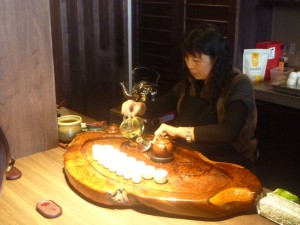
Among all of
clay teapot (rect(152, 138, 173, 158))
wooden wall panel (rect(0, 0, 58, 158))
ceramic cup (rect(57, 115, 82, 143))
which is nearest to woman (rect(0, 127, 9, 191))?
clay teapot (rect(152, 138, 173, 158))

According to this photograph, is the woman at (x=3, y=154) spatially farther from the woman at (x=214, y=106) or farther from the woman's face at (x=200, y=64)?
the woman's face at (x=200, y=64)

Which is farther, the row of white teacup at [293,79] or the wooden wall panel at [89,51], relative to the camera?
the wooden wall panel at [89,51]

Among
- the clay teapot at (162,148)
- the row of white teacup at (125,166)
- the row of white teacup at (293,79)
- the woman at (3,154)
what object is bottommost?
the row of white teacup at (125,166)

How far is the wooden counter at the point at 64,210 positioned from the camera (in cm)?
131

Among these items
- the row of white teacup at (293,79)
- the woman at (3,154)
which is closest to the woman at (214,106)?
the row of white teacup at (293,79)

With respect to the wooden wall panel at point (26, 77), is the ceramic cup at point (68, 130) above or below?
below

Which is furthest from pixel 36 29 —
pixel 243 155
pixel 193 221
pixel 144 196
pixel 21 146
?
pixel 243 155

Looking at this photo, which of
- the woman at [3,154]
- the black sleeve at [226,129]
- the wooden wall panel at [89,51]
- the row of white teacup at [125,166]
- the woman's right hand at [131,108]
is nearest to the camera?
the woman at [3,154]

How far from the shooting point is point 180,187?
1.41m

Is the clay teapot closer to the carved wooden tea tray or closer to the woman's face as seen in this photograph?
the carved wooden tea tray

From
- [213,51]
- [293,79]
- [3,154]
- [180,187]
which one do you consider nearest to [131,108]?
[213,51]

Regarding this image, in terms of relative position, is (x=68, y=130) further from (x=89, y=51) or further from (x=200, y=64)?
(x=89, y=51)

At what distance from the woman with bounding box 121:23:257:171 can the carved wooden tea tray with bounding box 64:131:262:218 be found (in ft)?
0.92

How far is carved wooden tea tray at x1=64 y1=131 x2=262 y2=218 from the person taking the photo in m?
1.31
